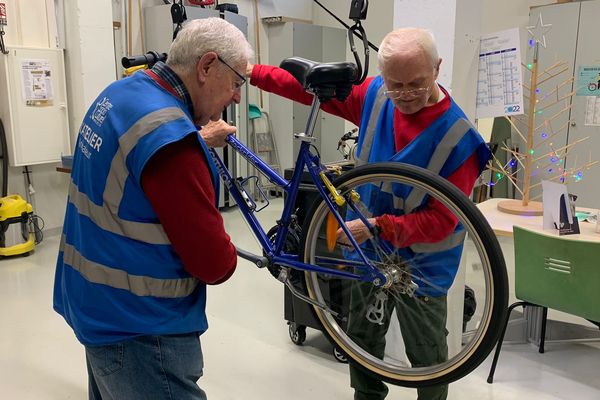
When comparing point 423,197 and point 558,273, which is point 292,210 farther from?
point 558,273

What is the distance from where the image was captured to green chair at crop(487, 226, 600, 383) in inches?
95.4

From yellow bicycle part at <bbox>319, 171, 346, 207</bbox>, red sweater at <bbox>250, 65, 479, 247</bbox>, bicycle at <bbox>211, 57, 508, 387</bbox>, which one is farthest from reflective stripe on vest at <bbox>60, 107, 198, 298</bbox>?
red sweater at <bbox>250, 65, 479, 247</bbox>

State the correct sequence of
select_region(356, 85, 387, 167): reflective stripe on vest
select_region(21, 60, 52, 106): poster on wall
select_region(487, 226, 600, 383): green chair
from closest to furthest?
select_region(356, 85, 387, 167): reflective stripe on vest → select_region(487, 226, 600, 383): green chair → select_region(21, 60, 52, 106): poster on wall

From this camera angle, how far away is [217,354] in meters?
2.98

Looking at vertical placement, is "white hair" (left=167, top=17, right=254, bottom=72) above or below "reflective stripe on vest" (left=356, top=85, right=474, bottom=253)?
above

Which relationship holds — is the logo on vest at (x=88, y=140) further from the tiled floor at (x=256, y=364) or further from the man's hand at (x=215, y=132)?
the tiled floor at (x=256, y=364)

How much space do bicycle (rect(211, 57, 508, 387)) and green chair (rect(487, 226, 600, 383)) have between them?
969 millimetres

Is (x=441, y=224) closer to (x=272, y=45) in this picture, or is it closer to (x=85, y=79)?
(x=85, y=79)

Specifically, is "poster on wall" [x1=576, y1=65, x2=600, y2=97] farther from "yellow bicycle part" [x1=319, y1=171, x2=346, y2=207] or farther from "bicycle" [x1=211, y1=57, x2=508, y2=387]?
"yellow bicycle part" [x1=319, y1=171, x2=346, y2=207]

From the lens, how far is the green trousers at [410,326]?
162cm

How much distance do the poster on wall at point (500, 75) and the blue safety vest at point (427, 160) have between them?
1.17m

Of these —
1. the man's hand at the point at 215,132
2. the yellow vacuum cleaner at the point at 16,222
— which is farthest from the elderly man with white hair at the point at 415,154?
the yellow vacuum cleaner at the point at 16,222

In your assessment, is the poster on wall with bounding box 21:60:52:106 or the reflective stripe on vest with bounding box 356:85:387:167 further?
the poster on wall with bounding box 21:60:52:106

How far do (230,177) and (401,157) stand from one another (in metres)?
0.72
